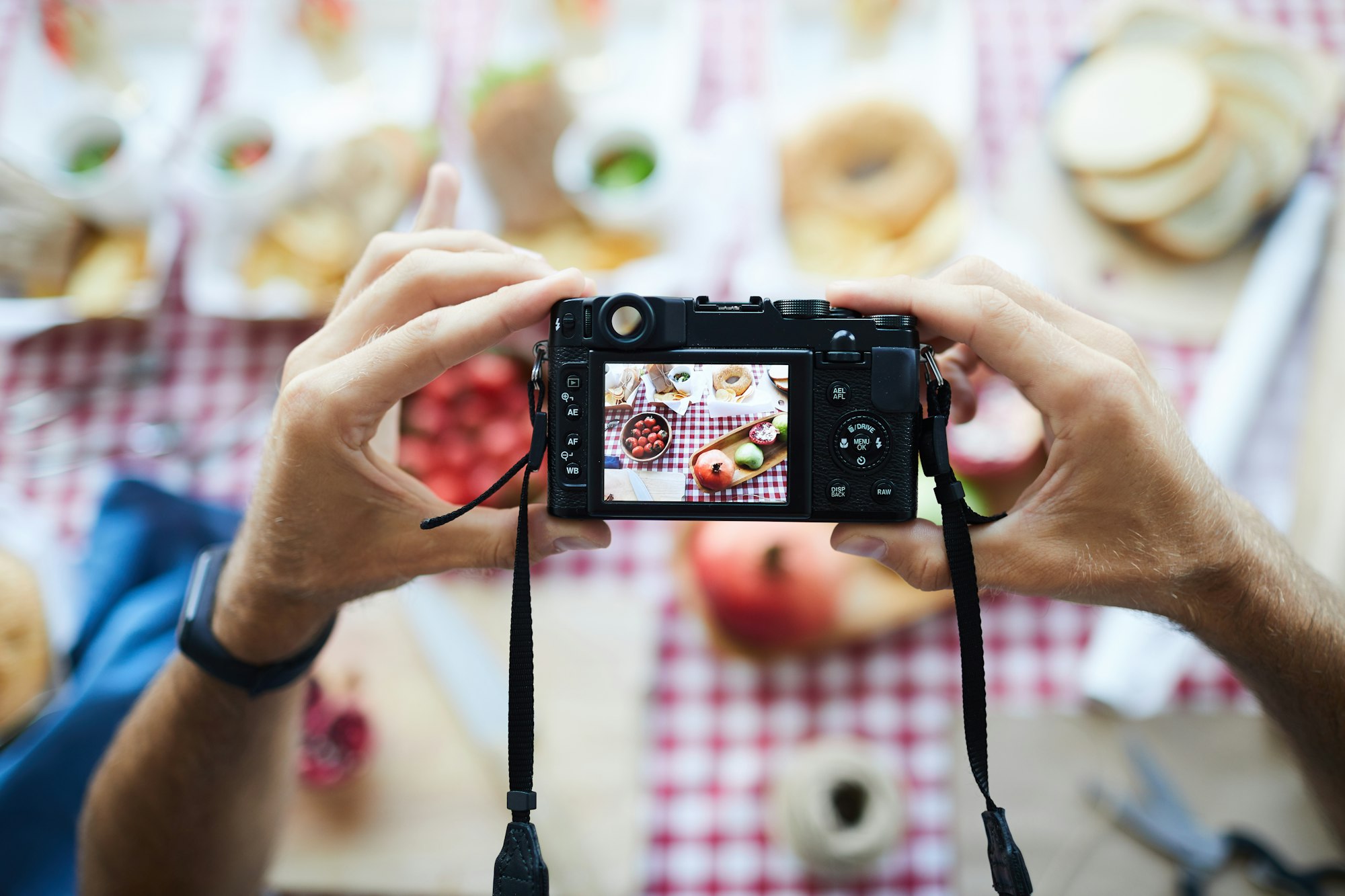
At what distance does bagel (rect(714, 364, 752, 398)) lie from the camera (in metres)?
0.75

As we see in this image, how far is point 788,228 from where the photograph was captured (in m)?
1.46

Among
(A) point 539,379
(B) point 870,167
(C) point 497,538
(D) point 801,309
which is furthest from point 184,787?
(B) point 870,167

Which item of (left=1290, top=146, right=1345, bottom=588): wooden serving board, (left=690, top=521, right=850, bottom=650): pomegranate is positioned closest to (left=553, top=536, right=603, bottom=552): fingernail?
(left=690, top=521, right=850, bottom=650): pomegranate

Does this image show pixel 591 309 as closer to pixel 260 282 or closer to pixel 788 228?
pixel 788 228

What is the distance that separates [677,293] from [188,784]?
941 mm

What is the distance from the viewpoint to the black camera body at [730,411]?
2.44ft

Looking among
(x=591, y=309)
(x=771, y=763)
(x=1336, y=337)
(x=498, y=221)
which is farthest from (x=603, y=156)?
(x=1336, y=337)

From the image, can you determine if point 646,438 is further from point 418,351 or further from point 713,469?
point 418,351

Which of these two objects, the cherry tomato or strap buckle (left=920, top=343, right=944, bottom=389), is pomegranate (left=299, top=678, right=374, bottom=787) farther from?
strap buckle (left=920, top=343, right=944, bottom=389)

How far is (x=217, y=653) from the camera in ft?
2.94

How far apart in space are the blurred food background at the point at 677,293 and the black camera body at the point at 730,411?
1.55ft

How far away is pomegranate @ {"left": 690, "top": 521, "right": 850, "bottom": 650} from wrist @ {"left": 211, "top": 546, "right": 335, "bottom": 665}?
0.56 metres

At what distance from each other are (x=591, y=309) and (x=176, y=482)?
1046 millimetres

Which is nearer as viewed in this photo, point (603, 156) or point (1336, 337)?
point (1336, 337)
